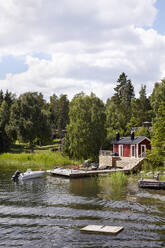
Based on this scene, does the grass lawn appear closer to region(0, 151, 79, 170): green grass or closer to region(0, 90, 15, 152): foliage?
region(0, 151, 79, 170): green grass

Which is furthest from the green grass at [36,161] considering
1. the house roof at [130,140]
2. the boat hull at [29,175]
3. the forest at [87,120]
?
the boat hull at [29,175]

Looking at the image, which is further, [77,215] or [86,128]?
[86,128]

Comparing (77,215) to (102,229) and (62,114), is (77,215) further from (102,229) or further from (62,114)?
(62,114)

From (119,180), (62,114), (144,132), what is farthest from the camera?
(62,114)

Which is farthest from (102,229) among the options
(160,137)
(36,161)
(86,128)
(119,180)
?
(36,161)

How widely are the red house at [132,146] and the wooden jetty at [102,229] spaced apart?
30.8 metres

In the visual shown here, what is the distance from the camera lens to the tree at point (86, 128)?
190 ft

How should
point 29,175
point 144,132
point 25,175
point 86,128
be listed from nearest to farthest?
point 25,175 → point 29,175 → point 86,128 → point 144,132

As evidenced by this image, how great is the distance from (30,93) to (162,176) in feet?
158

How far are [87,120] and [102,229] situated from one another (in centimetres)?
4072

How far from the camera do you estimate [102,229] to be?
61.0 feet

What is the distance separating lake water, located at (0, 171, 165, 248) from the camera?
1750cm

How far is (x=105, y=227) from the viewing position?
62.3 feet

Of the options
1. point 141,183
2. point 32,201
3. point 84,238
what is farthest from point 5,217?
point 141,183
